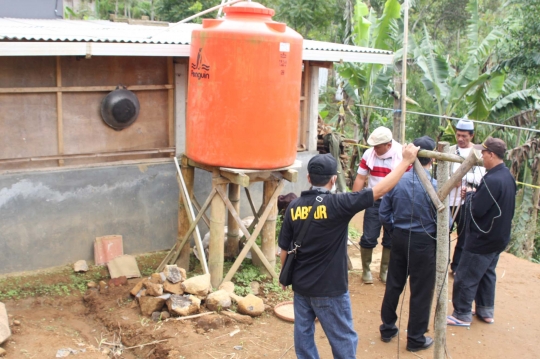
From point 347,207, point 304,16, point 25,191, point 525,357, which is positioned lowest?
point 525,357

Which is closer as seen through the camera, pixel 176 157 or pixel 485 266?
pixel 485 266

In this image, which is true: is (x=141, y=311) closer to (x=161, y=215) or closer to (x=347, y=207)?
(x=161, y=215)

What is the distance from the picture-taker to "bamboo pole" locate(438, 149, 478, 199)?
12.9 feet

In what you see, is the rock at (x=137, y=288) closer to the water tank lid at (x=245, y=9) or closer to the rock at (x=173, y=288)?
the rock at (x=173, y=288)

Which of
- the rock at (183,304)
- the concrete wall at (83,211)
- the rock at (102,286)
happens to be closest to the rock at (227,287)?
the rock at (183,304)

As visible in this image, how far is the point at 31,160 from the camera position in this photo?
6812 millimetres

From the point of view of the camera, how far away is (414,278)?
5164mm

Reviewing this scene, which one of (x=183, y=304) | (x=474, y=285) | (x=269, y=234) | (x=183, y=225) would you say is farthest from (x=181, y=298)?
(x=474, y=285)

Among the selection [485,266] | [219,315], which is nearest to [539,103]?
[485,266]

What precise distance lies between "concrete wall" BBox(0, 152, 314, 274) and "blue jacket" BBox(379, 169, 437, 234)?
130 inches

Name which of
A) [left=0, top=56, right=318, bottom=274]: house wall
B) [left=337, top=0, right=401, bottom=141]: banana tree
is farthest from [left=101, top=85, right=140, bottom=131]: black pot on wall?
[left=337, top=0, right=401, bottom=141]: banana tree

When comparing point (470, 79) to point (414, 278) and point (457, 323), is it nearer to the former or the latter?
point (457, 323)

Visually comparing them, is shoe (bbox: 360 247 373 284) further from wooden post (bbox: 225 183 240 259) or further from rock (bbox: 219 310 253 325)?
rock (bbox: 219 310 253 325)

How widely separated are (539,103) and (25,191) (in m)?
9.54
